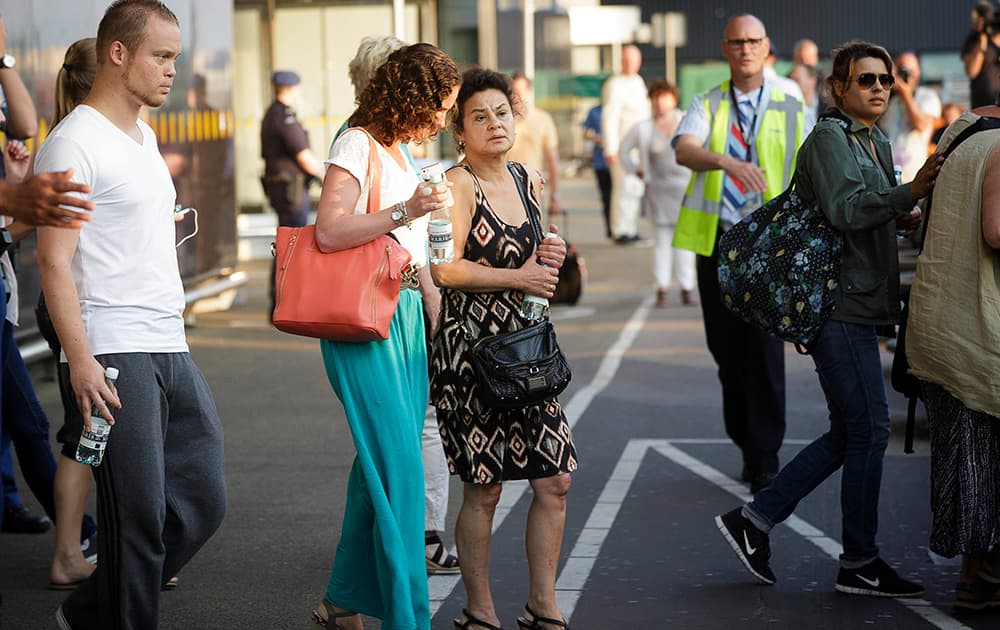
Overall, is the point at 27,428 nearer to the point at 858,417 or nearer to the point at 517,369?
the point at 517,369

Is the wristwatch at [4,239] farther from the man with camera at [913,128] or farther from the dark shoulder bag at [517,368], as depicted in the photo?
the man with camera at [913,128]

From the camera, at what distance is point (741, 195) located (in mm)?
7520

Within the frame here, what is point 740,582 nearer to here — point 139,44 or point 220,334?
point 139,44

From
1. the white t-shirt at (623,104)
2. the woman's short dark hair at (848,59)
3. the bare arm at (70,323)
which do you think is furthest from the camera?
the white t-shirt at (623,104)

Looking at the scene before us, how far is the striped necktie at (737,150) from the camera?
753 cm

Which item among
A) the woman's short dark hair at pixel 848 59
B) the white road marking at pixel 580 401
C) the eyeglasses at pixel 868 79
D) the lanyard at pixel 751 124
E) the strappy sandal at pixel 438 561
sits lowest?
the white road marking at pixel 580 401

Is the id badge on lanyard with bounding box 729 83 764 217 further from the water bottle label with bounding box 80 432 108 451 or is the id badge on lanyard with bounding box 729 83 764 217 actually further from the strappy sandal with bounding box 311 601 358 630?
the water bottle label with bounding box 80 432 108 451

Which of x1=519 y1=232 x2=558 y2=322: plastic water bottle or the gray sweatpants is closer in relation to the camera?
the gray sweatpants

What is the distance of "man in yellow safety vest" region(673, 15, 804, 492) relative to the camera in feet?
24.2

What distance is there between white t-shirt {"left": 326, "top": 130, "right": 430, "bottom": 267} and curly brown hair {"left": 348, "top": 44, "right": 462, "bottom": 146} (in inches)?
2.9

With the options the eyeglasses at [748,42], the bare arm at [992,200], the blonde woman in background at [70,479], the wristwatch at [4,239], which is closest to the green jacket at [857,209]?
the bare arm at [992,200]

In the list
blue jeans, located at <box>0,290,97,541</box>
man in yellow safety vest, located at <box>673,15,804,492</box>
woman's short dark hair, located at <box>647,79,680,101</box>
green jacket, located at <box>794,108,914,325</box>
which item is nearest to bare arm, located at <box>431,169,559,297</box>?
green jacket, located at <box>794,108,914,325</box>

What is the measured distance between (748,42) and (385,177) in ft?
10.5

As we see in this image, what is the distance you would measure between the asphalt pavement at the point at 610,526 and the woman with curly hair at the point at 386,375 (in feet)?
2.21
